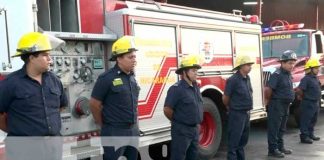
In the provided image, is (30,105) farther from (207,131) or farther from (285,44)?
(285,44)

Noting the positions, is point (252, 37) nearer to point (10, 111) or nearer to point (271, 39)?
point (271, 39)

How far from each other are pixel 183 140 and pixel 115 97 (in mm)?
1030

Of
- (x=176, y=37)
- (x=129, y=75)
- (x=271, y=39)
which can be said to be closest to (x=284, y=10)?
(x=271, y=39)

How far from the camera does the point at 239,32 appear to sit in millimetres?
7449

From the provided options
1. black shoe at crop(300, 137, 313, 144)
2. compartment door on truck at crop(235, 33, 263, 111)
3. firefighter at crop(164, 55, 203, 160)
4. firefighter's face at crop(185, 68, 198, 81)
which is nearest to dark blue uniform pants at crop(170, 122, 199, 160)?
firefighter at crop(164, 55, 203, 160)

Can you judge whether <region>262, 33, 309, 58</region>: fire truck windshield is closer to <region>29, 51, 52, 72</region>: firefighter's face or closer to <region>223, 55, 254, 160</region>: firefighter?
<region>223, 55, 254, 160</region>: firefighter

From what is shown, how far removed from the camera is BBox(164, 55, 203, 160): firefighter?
488cm

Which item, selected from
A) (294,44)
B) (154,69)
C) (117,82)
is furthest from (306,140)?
(117,82)

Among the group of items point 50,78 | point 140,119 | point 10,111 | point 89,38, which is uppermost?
point 89,38

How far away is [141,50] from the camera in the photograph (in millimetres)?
5434

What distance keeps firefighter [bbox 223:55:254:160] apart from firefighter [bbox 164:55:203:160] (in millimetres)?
1015

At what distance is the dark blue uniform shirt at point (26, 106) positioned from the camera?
3348 millimetres

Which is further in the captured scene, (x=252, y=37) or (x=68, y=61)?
(x=252, y=37)

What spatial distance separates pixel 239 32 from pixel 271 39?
380cm
